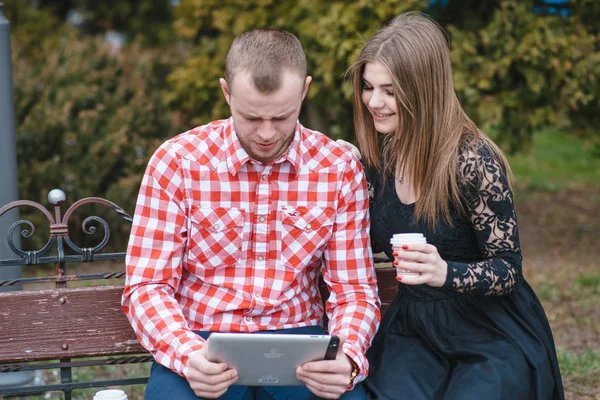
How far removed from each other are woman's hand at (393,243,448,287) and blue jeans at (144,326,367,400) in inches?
18.5

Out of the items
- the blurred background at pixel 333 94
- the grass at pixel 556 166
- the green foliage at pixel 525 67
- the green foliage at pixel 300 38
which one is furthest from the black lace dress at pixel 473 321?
the grass at pixel 556 166

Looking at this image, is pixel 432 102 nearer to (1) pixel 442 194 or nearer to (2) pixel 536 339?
(1) pixel 442 194

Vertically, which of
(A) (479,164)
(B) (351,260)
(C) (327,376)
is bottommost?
(C) (327,376)

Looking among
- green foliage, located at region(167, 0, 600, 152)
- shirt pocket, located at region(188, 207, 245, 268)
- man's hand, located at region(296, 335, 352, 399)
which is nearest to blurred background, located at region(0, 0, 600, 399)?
green foliage, located at region(167, 0, 600, 152)

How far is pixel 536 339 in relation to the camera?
300 centimetres

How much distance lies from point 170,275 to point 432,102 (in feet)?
3.69

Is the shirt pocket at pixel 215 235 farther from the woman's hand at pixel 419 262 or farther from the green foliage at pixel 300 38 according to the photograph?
the green foliage at pixel 300 38

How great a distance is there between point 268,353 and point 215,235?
54 cm

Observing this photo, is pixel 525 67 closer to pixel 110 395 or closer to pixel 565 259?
pixel 565 259

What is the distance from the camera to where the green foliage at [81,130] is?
704cm

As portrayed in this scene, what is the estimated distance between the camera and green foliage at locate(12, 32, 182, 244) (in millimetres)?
7035

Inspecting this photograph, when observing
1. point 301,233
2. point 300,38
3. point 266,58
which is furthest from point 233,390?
point 300,38

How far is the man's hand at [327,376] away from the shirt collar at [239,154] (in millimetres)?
691

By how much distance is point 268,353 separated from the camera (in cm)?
260
